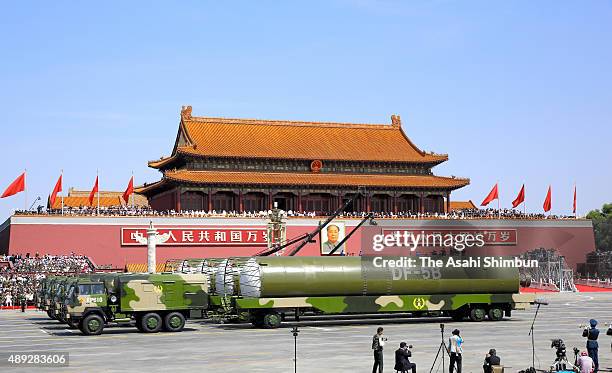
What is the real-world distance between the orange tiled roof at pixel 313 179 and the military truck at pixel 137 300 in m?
35.6

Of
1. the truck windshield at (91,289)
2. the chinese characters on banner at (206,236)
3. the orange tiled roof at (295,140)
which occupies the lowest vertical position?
the truck windshield at (91,289)

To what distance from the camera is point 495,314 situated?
44.2 m

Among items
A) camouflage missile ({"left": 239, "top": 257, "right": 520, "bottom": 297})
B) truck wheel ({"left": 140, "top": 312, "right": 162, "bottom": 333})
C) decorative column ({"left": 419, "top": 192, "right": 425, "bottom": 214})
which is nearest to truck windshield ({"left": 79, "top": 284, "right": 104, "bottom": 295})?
truck wheel ({"left": 140, "top": 312, "right": 162, "bottom": 333})

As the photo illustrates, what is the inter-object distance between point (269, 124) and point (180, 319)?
4830 cm

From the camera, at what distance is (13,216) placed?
6781 centimetres

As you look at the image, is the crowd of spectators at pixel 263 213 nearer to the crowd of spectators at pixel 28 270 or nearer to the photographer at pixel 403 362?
the crowd of spectators at pixel 28 270

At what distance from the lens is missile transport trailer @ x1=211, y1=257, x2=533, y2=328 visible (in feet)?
134

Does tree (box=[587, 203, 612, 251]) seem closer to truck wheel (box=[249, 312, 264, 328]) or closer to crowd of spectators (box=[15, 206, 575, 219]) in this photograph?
crowd of spectators (box=[15, 206, 575, 219])

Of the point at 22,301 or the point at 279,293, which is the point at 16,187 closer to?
the point at 22,301

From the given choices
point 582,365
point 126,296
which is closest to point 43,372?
point 126,296

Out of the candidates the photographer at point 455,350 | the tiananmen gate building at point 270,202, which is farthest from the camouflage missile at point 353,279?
the tiananmen gate building at point 270,202

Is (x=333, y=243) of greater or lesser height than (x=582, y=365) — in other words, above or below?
above

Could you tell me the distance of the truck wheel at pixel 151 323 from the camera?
38.8 m

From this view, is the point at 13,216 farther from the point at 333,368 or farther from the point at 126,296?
the point at 333,368
